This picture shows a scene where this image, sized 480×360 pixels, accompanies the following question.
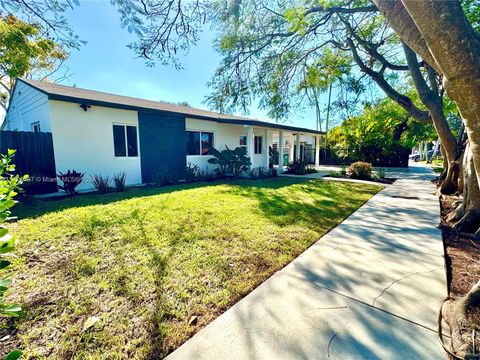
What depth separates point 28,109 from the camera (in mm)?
9195

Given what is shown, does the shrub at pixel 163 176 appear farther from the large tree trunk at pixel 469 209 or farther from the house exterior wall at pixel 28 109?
the large tree trunk at pixel 469 209

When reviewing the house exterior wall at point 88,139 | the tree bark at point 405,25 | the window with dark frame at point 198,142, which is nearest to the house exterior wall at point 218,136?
the window with dark frame at point 198,142

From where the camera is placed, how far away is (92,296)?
2.39 metres

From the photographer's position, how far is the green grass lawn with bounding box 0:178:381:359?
192 cm

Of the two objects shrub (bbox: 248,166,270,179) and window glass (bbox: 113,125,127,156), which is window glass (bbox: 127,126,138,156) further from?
shrub (bbox: 248,166,270,179)

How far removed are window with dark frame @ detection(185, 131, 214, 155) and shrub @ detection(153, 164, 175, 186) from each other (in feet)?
6.01

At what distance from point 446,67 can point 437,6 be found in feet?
1.41

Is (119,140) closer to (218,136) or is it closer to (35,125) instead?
(35,125)

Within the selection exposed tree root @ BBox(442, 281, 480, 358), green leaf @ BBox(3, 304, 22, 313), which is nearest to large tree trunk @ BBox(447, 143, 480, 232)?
exposed tree root @ BBox(442, 281, 480, 358)

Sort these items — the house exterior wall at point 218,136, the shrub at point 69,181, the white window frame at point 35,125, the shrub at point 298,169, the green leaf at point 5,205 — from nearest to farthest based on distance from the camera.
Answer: the green leaf at point 5,205
the shrub at point 69,181
the white window frame at point 35,125
the house exterior wall at point 218,136
the shrub at point 298,169

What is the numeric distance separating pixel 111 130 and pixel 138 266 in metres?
7.57

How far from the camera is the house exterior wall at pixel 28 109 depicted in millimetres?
7859

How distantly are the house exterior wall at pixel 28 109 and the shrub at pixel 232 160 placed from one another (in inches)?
267

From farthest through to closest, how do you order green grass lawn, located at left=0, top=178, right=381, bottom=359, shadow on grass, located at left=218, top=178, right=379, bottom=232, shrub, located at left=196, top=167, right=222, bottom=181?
shrub, located at left=196, top=167, right=222, bottom=181
shadow on grass, located at left=218, top=178, right=379, bottom=232
green grass lawn, located at left=0, top=178, right=381, bottom=359
